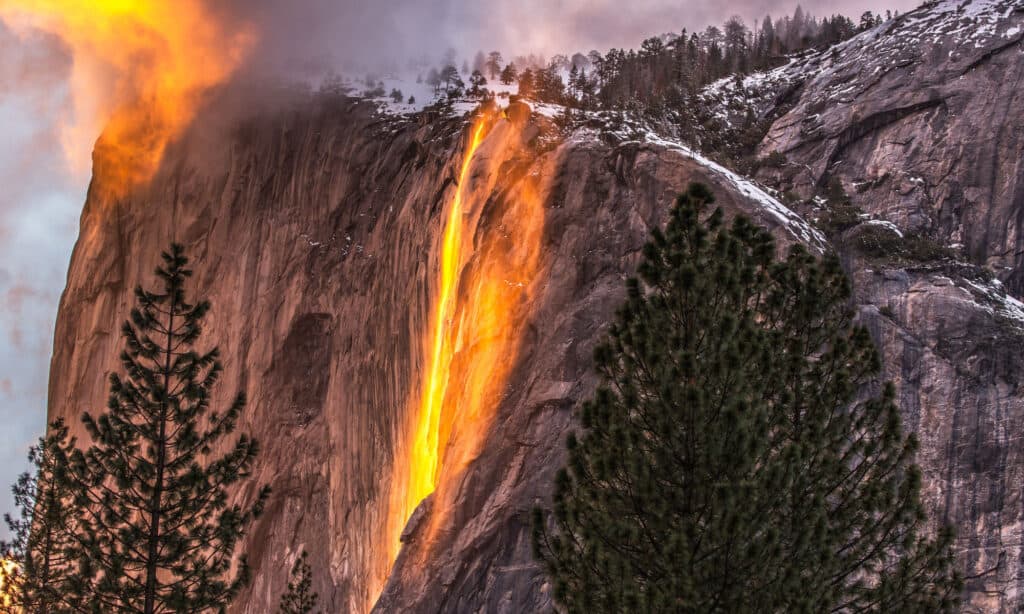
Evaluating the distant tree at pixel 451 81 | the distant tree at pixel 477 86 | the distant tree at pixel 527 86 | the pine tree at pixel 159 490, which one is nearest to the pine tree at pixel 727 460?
the pine tree at pixel 159 490

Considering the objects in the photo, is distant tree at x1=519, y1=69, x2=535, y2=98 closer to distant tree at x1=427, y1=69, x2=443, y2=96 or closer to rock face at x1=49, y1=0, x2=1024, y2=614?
rock face at x1=49, y1=0, x2=1024, y2=614

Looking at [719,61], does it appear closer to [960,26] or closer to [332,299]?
[960,26]

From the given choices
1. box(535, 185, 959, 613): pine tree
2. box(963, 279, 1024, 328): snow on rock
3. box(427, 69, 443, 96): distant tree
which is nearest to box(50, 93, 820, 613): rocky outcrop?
box(427, 69, 443, 96): distant tree

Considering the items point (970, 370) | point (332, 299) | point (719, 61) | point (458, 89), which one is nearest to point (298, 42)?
point (458, 89)

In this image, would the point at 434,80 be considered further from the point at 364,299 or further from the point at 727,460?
the point at 727,460

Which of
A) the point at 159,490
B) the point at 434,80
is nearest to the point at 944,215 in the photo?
the point at 434,80

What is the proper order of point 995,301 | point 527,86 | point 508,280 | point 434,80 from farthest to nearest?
point 434,80 → point 527,86 → point 508,280 → point 995,301

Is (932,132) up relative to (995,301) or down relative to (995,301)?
up
